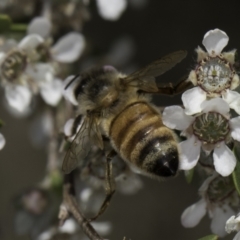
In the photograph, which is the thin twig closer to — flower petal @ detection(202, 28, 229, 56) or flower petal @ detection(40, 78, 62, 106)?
flower petal @ detection(40, 78, 62, 106)

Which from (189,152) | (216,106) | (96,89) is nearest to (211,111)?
(216,106)

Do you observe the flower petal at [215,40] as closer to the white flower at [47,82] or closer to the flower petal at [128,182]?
the flower petal at [128,182]

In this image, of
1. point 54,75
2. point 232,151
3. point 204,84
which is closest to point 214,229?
point 232,151

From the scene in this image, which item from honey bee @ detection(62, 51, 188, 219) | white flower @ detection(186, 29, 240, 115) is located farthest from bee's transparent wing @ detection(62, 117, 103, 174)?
white flower @ detection(186, 29, 240, 115)

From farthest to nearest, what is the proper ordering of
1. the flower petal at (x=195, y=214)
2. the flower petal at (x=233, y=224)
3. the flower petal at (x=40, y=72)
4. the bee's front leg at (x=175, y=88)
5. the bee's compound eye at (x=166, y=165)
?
the flower petal at (x=40, y=72) < the flower petal at (x=195, y=214) < the bee's front leg at (x=175, y=88) < the flower petal at (x=233, y=224) < the bee's compound eye at (x=166, y=165)

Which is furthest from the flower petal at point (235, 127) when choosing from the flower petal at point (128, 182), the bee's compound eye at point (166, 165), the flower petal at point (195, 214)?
the flower petal at point (128, 182)

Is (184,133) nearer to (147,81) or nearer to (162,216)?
(147,81)
